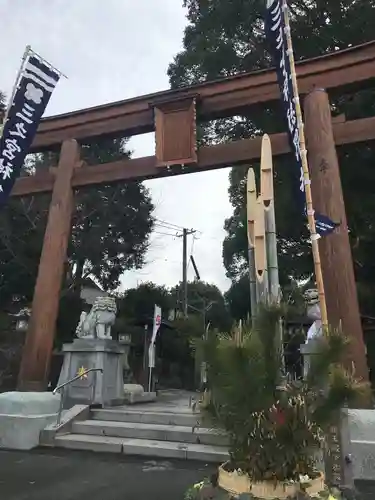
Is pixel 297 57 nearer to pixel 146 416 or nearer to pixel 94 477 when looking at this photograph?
pixel 146 416

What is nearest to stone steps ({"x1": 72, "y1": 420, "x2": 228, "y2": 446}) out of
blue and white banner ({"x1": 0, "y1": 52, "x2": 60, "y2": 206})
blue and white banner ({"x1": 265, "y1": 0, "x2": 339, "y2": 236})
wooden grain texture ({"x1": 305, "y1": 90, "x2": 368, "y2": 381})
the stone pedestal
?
the stone pedestal

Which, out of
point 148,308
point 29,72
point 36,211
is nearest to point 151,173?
point 29,72

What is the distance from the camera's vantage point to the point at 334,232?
7.94m

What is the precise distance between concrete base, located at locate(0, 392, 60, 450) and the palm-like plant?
5948 mm

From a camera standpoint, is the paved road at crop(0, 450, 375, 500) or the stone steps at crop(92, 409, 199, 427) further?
the stone steps at crop(92, 409, 199, 427)

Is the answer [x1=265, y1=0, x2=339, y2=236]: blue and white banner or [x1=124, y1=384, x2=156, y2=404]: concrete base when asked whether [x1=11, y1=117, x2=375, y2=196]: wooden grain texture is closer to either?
[x1=265, y1=0, x2=339, y2=236]: blue and white banner

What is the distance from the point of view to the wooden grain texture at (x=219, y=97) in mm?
9062

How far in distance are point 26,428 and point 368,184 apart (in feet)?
34.9

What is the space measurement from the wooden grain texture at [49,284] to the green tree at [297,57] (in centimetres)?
592

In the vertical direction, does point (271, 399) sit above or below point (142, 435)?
above

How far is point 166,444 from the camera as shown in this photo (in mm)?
7293

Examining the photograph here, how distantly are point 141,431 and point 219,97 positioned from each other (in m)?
6.94

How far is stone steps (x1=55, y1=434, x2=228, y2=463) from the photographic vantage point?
6.79 metres

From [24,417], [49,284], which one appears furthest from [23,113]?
[24,417]
